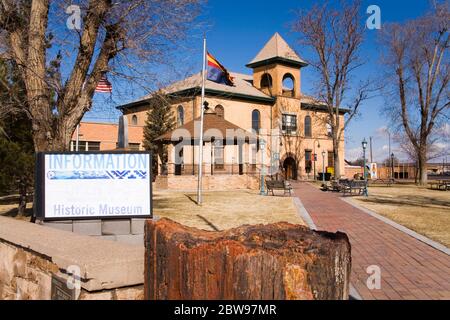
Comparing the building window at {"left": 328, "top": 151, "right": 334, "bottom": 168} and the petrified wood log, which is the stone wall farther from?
the building window at {"left": 328, "top": 151, "right": 334, "bottom": 168}

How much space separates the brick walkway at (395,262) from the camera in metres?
5.08

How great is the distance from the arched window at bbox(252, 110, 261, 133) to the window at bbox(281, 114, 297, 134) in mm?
2855

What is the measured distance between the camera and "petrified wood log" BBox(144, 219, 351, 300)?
2.31 m

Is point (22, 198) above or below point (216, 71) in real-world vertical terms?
below

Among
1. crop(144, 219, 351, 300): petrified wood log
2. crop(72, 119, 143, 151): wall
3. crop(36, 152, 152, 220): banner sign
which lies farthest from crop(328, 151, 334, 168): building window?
crop(144, 219, 351, 300): petrified wood log

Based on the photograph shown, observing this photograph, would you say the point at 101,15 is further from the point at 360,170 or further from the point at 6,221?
the point at 360,170

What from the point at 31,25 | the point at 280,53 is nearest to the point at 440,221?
the point at 31,25

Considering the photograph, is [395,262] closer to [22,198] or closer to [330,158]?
[22,198]

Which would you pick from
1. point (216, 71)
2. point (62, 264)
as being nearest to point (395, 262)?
point (62, 264)

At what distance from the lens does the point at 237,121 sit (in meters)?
39.0

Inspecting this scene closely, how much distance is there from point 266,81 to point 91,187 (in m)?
38.1

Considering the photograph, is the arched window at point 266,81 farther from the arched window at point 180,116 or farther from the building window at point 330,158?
the building window at point 330,158

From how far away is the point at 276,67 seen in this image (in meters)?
41.3
